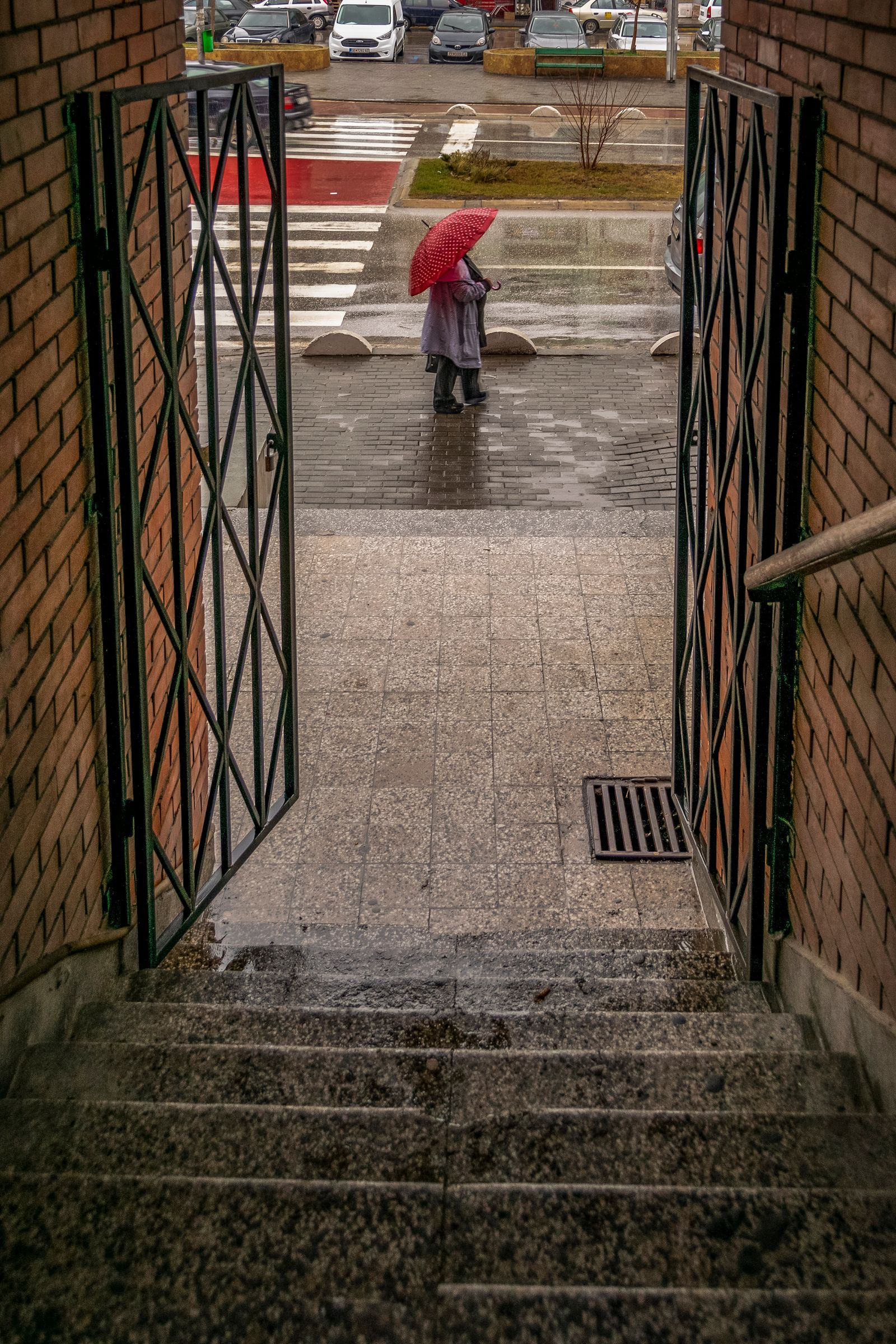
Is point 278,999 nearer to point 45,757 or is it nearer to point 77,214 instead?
point 45,757

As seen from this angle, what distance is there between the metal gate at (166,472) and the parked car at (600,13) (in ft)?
138

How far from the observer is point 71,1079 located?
3107mm

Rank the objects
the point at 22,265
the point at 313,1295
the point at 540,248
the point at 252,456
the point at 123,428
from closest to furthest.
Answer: the point at 313,1295 < the point at 22,265 < the point at 123,428 < the point at 252,456 < the point at 540,248

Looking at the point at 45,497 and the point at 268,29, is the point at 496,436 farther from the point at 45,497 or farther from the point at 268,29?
the point at 268,29

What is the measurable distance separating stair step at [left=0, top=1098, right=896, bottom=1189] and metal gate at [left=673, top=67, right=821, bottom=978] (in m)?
1.39

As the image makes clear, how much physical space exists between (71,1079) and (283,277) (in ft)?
Answer: 9.01

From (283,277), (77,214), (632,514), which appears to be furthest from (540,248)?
(77,214)

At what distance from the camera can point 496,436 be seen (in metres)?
11.4

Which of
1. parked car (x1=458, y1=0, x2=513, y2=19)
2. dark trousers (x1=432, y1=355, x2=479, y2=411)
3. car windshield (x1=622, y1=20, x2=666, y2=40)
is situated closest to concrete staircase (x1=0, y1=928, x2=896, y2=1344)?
dark trousers (x1=432, y1=355, x2=479, y2=411)

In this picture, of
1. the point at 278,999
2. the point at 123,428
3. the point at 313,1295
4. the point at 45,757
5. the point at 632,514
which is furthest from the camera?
the point at 632,514

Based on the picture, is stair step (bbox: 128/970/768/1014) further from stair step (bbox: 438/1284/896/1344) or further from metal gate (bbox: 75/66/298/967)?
stair step (bbox: 438/1284/896/1344)

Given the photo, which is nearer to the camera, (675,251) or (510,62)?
(675,251)

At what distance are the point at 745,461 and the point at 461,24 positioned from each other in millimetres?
37227

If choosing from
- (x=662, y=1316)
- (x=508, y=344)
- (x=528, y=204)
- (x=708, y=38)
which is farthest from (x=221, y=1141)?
(x=708, y=38)
